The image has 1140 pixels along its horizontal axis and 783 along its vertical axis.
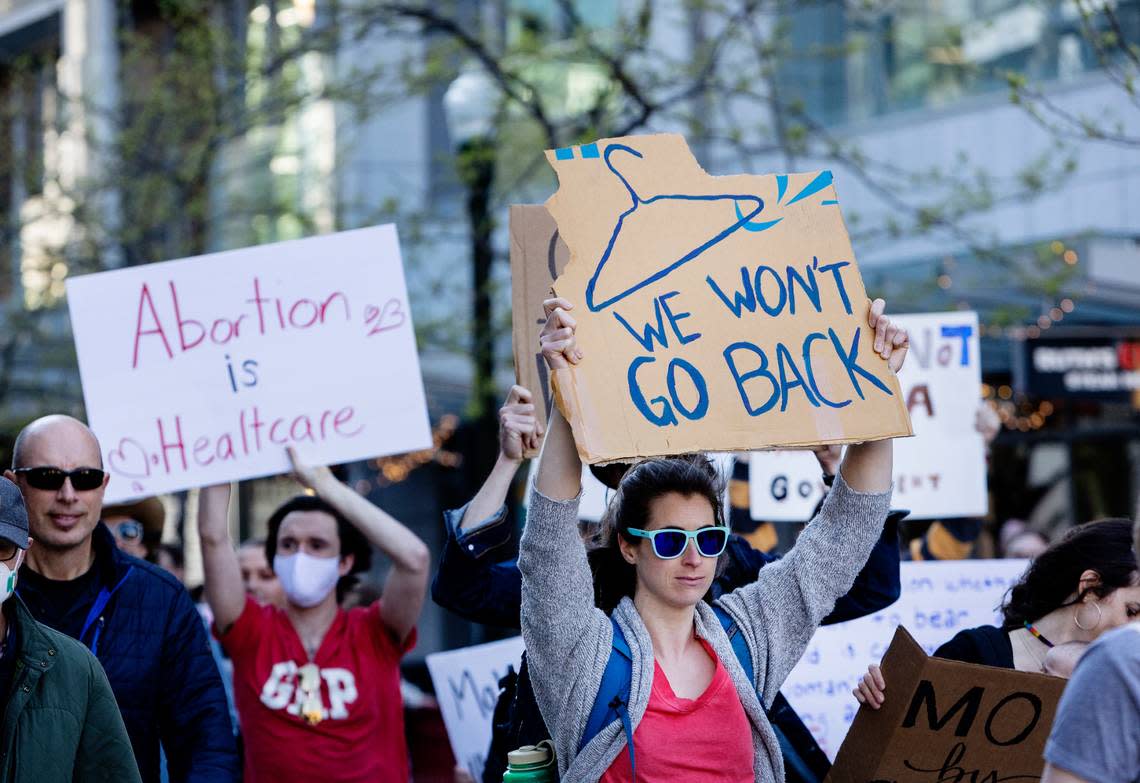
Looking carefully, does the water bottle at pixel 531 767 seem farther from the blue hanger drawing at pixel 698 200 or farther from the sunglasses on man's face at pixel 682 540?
the blue hanger drawing at pixel 698 200

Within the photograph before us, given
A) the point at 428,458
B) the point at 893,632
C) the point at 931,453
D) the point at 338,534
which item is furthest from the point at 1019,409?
the point at 338,534

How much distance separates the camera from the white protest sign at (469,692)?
6.09 meters

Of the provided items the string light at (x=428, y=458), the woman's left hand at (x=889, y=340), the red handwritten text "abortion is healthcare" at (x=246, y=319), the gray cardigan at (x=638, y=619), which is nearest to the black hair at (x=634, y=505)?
the gray cardigan at (x=638, y=619)

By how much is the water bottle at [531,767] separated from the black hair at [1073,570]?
1.42 metres

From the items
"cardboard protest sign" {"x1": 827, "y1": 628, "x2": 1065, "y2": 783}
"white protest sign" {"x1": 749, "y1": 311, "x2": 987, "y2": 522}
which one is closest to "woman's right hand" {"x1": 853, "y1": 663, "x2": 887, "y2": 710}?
"cardboard protest sign" {"x1": 827, "y1": 628, "x2": 1065, "y2": 783}

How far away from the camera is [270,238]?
1728cm

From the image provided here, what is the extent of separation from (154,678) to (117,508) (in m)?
1.98

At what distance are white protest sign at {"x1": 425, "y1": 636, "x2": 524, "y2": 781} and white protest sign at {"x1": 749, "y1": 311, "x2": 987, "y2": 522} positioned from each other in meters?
1.16

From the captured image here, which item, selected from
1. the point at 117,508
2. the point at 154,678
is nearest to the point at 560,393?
the point at 154,678

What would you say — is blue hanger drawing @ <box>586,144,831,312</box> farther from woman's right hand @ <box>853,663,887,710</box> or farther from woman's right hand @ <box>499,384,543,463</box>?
woman's right hand @ <box>853,663,887,710</box>

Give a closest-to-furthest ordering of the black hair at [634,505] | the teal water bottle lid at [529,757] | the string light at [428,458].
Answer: the teal water bottle lid at [529,757] < the black hair at [634,505] < the string light at [428,458]

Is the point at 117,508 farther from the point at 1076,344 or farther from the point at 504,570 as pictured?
the point at 1076,344

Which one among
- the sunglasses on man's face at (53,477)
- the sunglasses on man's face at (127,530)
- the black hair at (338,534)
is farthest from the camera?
the sunglasses on man's face at (127,530)

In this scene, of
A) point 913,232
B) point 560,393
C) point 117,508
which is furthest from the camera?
point 913,232
